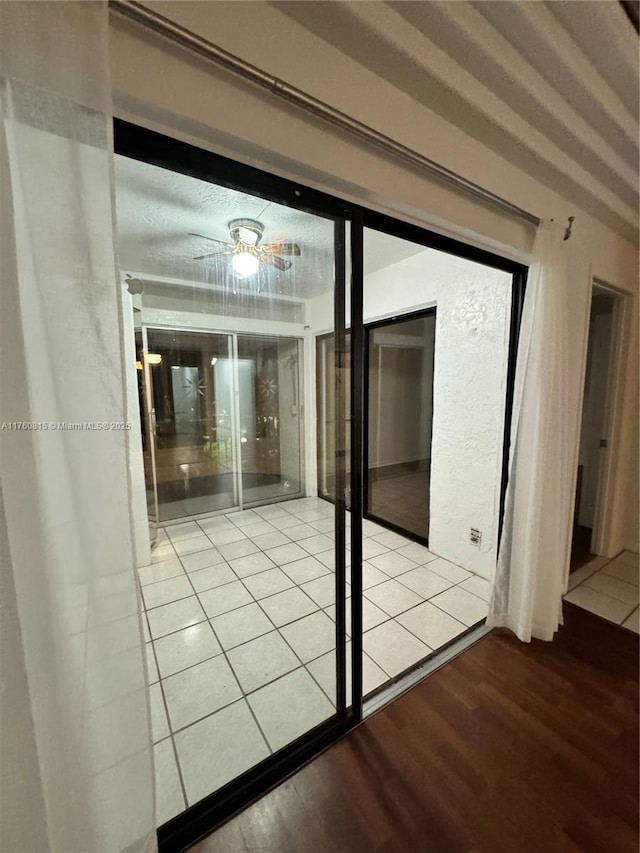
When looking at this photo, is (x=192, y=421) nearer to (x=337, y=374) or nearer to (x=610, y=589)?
(x=337, y=374)

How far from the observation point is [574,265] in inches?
70.1

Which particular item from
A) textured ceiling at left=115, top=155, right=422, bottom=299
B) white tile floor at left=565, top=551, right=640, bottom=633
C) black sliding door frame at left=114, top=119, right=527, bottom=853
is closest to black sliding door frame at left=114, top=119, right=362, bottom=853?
black sliding door frame at left=114, top=119, right=527, bottom=853

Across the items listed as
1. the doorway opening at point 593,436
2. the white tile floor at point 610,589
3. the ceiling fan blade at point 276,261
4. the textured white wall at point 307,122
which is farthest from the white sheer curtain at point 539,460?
the ceiling fan blade at point 276,261

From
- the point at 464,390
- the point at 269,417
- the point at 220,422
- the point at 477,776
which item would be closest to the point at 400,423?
the point at 464,390

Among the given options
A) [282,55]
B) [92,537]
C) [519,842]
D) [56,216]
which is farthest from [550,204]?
[519,842]

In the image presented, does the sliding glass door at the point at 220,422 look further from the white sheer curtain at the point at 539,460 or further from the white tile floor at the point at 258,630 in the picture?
the white sheer curtain at the point at 539,460

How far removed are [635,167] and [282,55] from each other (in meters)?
1.80

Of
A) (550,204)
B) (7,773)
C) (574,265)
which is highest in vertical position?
(550,204)

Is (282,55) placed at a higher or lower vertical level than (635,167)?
lower

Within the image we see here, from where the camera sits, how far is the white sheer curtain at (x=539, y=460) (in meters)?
1.51

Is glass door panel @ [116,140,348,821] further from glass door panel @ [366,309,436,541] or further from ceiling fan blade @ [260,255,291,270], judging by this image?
glass door panel @ [366,309,436,541]

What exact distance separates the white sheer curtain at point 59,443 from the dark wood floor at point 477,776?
69 centimetres

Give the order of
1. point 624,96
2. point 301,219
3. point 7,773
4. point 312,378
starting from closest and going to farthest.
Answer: point 7,773 → point 624,96 → point 301,219 → point 312,378

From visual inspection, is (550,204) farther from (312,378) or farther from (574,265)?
(312,378)
